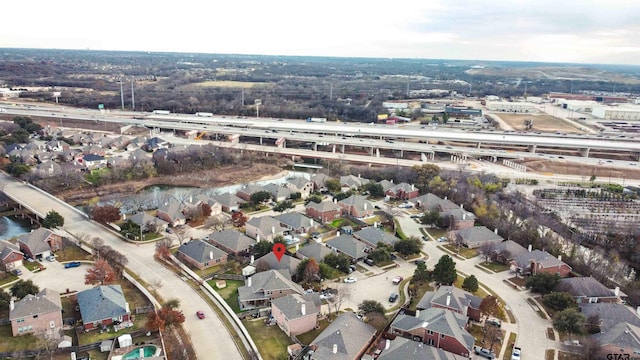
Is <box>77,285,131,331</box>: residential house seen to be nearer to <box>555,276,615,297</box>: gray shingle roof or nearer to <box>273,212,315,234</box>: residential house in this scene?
<box>273,212,315,234</box>: residential house

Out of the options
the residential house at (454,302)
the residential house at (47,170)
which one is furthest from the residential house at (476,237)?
the residential house at (47,170)

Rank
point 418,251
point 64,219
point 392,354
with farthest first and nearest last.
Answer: point 64,219
point 418,251
point 392,354

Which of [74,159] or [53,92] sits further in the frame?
[53,92]

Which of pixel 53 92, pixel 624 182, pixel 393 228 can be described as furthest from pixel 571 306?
pixel 53 92

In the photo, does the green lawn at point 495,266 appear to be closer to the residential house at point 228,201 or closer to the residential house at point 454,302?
the residential house at point 454,302

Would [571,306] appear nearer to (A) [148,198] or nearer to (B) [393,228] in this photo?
(B) [393,228]

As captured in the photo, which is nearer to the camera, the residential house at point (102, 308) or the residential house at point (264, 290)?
the residential house at point (102, 308)

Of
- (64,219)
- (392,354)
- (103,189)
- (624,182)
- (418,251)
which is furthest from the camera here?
(624,182)
